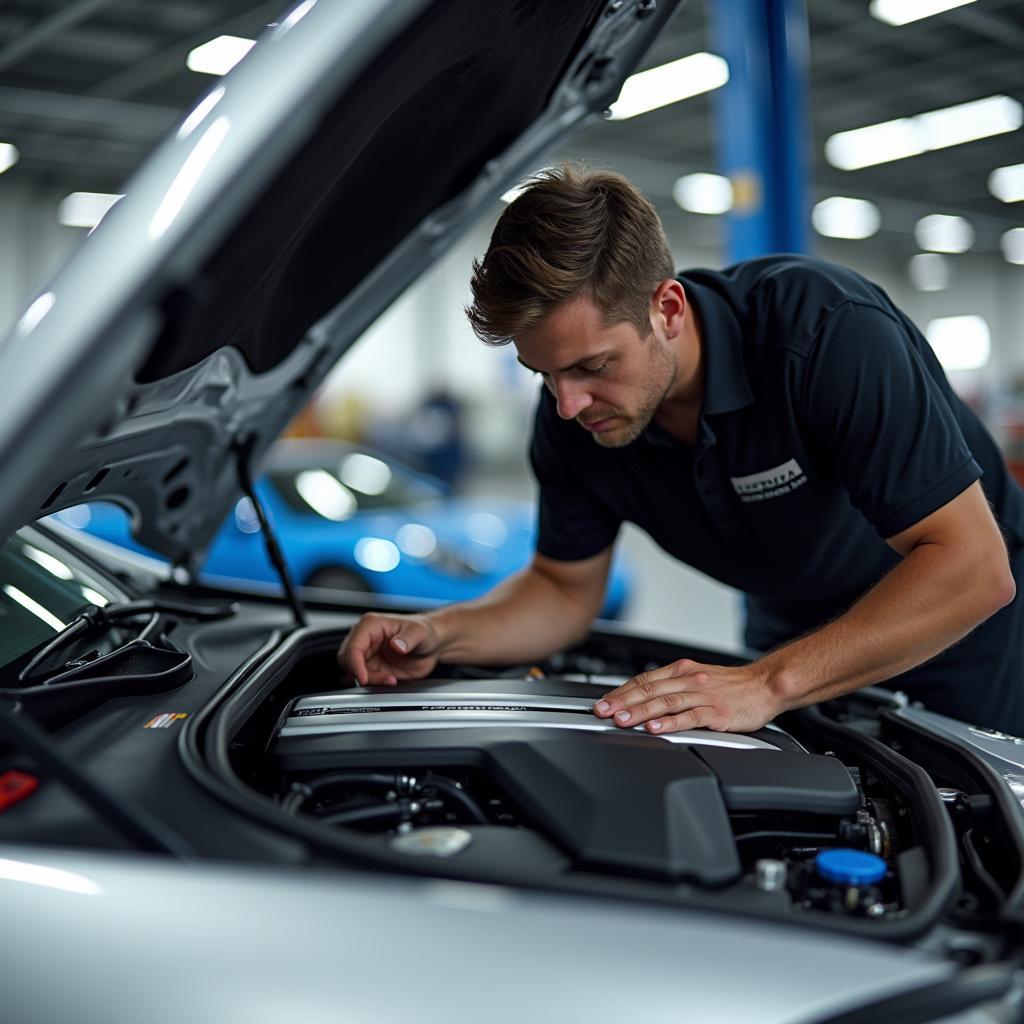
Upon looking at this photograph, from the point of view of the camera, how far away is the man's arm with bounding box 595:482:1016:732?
4.25 feet

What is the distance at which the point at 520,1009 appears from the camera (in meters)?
0.77

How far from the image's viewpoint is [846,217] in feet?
55.1

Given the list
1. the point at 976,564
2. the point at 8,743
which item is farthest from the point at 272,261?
the point at 976,564

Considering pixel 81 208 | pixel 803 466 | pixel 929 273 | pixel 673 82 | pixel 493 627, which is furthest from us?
pixel 929 273

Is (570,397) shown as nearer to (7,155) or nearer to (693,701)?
(693,701)

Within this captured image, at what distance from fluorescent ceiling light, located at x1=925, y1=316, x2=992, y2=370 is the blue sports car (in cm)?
1885

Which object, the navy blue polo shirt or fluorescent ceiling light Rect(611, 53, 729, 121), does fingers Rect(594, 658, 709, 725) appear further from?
fluorescent ceiling light Rect(611, 53, 729, 121)

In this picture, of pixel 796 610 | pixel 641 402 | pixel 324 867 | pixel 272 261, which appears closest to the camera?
pixel 324 867

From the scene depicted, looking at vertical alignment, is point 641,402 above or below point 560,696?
above

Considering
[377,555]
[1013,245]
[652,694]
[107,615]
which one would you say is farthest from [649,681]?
[1013,245]

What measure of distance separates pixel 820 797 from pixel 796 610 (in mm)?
728

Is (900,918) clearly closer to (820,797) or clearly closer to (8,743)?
(820,797)

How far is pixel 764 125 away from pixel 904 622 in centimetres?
322

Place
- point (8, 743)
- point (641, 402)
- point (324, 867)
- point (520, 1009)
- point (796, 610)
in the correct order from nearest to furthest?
point (520, 1009) → point (324, 867) → point (8, 743) → point (641, 402) → point (796, 610)
